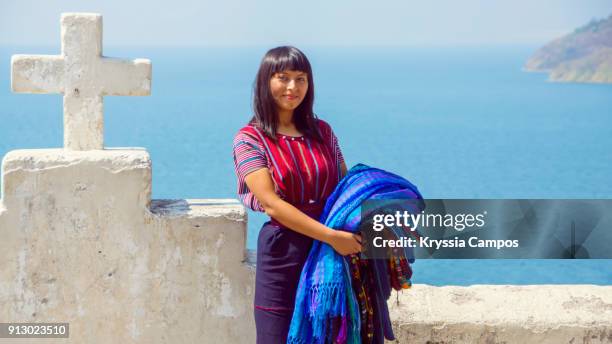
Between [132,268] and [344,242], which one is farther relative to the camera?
[132,268]

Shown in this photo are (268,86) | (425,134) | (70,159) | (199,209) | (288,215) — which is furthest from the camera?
(425,134)

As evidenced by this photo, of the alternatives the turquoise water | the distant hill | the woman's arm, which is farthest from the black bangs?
the distant hill

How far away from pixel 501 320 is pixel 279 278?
0.92 m

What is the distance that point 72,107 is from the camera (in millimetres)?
3229

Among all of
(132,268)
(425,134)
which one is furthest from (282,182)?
(425,134)

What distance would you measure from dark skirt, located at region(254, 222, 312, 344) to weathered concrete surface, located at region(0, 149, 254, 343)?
1.20 feet

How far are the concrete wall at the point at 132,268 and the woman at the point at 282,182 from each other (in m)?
0.37

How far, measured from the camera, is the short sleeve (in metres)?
2.88

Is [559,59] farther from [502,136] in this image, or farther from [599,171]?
[599,171]

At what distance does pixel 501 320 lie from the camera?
3.42 m

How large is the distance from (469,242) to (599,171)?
23.1m

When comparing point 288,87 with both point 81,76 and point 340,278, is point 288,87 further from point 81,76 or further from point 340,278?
point 81,76

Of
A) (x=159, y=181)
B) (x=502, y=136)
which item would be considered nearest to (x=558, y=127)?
(x=502, y=136)

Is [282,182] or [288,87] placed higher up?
[288,87]
